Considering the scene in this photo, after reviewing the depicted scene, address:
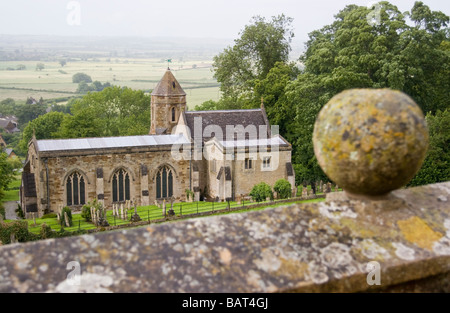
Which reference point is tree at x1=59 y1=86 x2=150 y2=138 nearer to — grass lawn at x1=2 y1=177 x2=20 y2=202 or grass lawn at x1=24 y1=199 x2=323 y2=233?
grass lawn at x1=2 y1=177 x2=20 y2=202

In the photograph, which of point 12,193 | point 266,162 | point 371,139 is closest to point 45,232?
point 266,162

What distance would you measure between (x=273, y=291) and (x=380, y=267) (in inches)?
39.1

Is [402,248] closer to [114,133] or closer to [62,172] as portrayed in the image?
[62,172]

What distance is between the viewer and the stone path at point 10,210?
1617 inches

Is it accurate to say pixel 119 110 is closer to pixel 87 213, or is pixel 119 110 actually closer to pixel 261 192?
pixel 261 192

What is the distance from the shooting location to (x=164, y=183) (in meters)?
40.5

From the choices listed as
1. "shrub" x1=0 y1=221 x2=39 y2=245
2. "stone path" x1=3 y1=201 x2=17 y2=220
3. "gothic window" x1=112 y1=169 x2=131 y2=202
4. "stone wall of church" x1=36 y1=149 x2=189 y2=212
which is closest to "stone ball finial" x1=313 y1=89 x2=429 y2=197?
"shrub" x1=0 y1=221 x2=39 y2=245

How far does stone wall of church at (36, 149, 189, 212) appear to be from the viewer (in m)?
36.8

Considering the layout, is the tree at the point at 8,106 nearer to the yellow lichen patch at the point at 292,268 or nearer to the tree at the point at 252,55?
the tree at the point at 252,55

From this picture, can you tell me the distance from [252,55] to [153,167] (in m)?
21.4

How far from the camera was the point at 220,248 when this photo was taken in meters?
4.55

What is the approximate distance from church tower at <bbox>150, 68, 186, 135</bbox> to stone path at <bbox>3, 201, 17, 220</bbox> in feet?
42.6

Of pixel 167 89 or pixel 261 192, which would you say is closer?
pixel 261 192

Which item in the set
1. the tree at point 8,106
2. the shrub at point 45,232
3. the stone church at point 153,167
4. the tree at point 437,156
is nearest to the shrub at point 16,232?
the shrub at point 45,232
